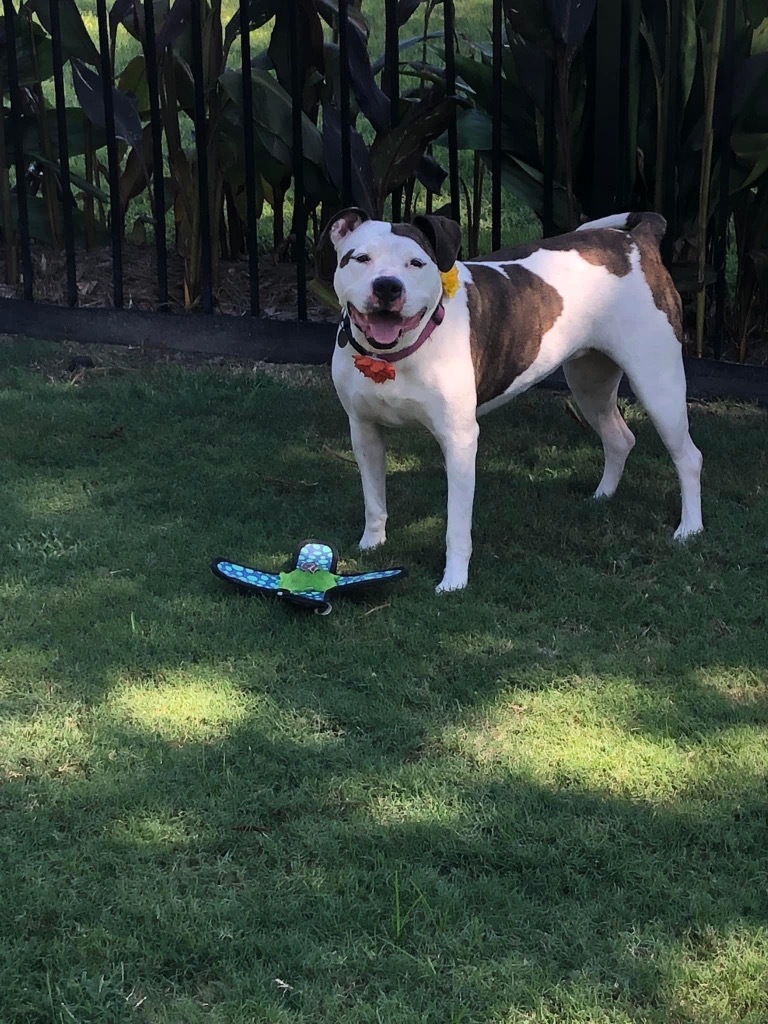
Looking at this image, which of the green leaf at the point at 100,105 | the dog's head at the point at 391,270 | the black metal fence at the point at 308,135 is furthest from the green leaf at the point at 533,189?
the dog's head at the point at 391,270

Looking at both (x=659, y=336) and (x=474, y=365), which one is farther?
(x=659, y=336)

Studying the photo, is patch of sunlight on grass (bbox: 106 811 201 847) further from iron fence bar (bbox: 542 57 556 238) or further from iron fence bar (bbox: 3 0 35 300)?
iron fence bar (bbox: 3 0 35 300)

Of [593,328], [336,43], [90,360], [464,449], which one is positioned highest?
[336,43]

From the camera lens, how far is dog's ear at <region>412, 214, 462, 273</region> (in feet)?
Result: 13.0

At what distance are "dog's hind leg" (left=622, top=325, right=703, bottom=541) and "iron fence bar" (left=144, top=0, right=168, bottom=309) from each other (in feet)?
10.1

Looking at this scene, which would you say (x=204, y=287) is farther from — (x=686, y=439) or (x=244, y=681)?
(x=244, y=681)

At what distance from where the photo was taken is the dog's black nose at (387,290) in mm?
3754

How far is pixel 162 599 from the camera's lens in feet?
13.7

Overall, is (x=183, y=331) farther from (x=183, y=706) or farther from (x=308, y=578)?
(x=183, y=706)

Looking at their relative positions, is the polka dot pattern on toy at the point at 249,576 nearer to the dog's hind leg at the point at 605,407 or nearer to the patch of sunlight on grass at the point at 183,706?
the patch of sunlight on grass at the point at 183,706

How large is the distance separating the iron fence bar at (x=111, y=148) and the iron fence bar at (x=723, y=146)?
9.81ft

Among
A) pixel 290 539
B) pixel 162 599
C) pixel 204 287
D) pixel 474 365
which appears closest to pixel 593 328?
pixel 474 365

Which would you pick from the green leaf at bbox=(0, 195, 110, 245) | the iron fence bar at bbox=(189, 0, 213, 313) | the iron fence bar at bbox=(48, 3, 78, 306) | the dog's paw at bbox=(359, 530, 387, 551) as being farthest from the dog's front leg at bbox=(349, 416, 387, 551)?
the green leaf at bbox=(0, 195, 110, 245)

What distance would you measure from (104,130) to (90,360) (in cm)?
140
